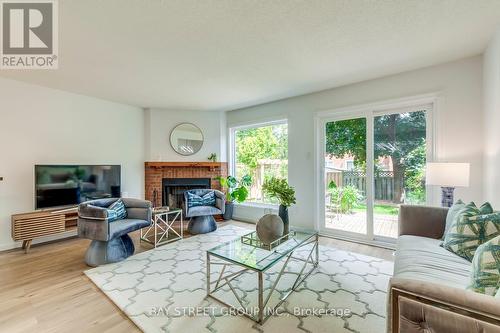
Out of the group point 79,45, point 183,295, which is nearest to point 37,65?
point 79,45

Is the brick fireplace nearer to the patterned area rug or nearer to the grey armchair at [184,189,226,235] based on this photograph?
the grey armchair at [184,189,226,235]

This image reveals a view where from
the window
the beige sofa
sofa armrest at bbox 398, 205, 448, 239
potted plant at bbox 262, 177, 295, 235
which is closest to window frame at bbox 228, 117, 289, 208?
the window

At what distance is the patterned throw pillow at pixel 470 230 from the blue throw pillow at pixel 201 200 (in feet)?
11.0

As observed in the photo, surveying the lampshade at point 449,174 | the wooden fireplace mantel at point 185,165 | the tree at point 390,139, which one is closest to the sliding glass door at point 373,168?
the tree at point 390,139

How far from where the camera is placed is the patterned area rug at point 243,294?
65.7 inches

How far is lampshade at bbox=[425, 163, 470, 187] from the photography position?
2.31 metres

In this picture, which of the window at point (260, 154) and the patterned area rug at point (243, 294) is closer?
the patterned area rug at point (243, 294)

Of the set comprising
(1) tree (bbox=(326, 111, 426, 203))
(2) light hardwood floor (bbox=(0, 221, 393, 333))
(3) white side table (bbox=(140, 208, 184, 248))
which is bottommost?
(2) light hardwood floor (bbox=(0, 221, 393, 333))

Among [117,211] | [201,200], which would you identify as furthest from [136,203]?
[201,200]

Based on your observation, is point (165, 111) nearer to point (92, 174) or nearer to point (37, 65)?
point (92, 174)

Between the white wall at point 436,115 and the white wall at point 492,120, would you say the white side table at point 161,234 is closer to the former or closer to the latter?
the white wall at point 436,115

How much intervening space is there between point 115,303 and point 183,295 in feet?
1.81

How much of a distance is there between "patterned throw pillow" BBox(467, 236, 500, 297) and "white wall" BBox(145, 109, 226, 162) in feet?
14.3

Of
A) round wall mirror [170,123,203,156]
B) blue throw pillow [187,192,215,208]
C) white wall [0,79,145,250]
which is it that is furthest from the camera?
round wall mirror [170,123,203,156]
